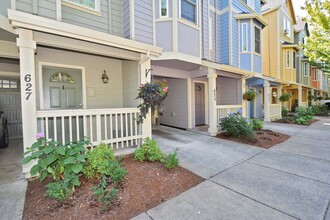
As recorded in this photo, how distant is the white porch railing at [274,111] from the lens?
35.0 ft

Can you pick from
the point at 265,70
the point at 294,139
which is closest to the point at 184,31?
the point at 294,139

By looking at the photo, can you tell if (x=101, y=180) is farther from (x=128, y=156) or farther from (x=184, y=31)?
(x=184, y=31)

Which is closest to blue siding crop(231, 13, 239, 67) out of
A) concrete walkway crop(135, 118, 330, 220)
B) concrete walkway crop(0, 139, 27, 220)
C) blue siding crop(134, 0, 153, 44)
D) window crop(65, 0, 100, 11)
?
blue siding crop(134, 0, 153, 44)

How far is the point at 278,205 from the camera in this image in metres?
2.44

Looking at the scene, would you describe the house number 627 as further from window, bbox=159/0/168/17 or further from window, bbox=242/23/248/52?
window, bbox=242/23/248/52

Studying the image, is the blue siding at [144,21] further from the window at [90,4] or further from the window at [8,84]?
the window at [8,84]

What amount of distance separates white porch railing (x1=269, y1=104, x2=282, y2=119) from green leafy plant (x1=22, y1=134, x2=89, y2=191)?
447 inches

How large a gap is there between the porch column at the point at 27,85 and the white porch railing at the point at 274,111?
1182 centimetres

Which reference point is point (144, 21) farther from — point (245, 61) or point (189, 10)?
point (245, 61)

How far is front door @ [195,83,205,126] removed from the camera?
8.78m

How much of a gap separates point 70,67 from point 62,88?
70cm

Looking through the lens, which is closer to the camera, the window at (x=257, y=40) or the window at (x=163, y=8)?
the window at (x=163, y=8)

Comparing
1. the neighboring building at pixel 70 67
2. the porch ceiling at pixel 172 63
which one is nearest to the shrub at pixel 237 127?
the porch ceiling at pixel 172 63

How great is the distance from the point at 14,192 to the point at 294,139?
322 inches
